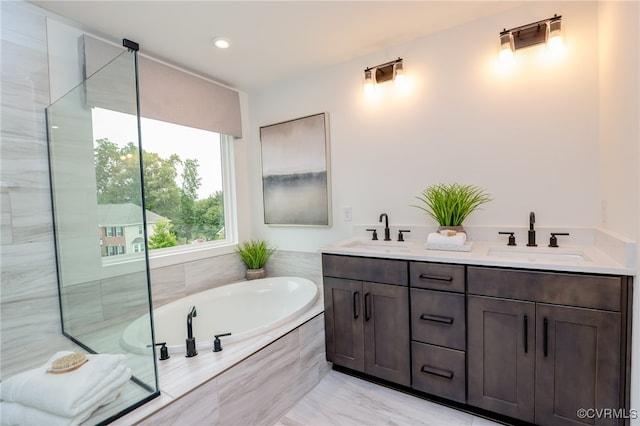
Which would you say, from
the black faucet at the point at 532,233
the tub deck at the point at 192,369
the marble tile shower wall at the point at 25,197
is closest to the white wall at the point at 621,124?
the black faucet at the point at 532,233

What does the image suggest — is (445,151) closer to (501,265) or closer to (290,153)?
(501,265)

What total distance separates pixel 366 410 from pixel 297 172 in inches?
77.1

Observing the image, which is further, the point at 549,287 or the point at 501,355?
the point at 501,355

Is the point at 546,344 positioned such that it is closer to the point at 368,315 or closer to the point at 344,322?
the point at 368,315

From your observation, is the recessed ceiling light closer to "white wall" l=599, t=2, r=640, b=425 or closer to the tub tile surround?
the tub tile surround

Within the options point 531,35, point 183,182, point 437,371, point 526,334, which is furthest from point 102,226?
point 531,35

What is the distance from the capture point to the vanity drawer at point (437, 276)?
1673 millimetres

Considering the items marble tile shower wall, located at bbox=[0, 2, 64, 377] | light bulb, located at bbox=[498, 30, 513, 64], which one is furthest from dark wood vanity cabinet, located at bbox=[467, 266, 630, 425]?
marble tile shower wall, located at bbox=[0, 2, 64, 377]

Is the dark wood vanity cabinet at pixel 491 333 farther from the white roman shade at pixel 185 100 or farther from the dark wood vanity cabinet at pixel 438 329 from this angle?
the white roman shade at pixel 185 100

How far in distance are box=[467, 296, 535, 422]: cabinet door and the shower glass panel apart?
1.62 m

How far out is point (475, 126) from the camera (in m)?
2.08

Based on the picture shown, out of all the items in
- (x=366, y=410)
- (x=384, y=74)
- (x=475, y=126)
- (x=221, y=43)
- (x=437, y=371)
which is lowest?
(x=366, y=410)

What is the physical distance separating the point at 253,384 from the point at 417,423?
961 mm

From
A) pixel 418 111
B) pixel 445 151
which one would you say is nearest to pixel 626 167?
pixel 445 151
